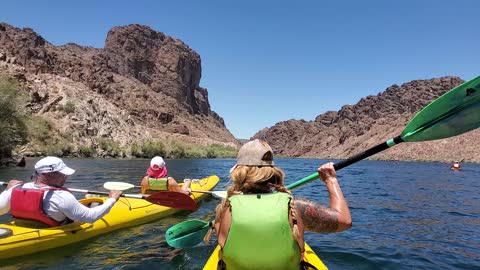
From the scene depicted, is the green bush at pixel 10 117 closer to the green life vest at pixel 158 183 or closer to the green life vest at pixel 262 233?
the green life vest at pixel 158 183

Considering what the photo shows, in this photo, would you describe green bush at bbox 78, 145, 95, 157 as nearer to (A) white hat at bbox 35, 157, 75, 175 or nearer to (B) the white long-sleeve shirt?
(B) the white long-sleeve shirt

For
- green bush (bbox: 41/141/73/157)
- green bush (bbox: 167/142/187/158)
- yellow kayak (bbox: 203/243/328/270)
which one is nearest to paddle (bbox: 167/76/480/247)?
yellow kayak (bbox: 203/243/328/270)

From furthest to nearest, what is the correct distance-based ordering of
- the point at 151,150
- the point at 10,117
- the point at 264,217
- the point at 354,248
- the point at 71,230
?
the point at 151,150 → the point at 10,117 → the point at 354,248 → the point at 71,230 → the point at 264,217

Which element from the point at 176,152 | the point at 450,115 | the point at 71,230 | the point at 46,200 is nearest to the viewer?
the point at 450,115

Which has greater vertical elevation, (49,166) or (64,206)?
(49,166)

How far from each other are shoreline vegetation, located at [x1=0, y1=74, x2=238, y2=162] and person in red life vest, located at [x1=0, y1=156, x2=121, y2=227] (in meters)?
20.4

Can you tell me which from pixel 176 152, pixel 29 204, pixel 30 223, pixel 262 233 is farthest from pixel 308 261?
pixel 176 152

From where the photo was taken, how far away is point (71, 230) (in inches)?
248

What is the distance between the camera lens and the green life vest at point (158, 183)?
9156 mm

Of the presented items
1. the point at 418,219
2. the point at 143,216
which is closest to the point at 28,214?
the point at 143,216

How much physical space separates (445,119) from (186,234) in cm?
356

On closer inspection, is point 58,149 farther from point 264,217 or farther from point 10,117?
point 264,217

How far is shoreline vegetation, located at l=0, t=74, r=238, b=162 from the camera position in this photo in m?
24.0

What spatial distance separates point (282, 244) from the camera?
264cm
